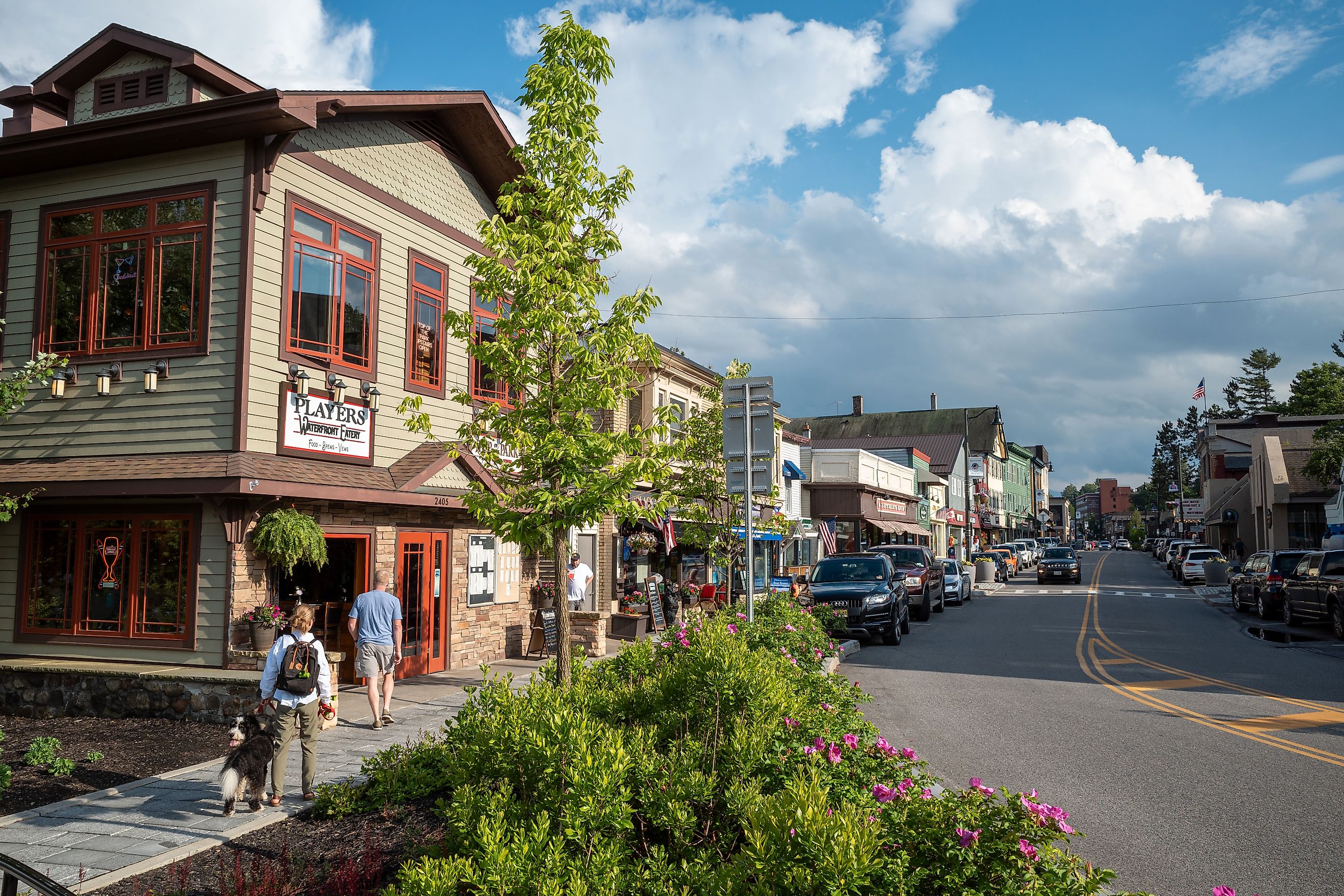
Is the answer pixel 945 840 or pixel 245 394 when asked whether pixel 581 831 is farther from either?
pixel 245 394

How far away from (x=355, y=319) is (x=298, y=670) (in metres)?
A: 7.06

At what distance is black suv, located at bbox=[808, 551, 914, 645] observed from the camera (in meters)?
18.8

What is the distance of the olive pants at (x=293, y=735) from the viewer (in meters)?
7.14

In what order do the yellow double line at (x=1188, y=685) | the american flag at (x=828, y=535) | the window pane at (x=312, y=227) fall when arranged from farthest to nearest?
the american flag at (x=828, y=535)
the window pane at (x=312, y=227)
the yellow double line at (x=1188, y=685)

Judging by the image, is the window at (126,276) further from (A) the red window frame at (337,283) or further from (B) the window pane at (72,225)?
(A) the red window frame at (337,283)

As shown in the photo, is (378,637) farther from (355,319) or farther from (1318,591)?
(1318,591)

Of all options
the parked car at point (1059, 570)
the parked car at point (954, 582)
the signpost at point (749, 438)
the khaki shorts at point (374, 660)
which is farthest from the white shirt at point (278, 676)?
the parked car at point (1059, 570)

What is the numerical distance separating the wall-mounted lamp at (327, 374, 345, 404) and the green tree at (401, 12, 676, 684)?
4405 millimetres

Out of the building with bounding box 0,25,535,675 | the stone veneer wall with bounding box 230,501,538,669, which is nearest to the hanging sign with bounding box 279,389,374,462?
the building with bounding box 0,25,535,675

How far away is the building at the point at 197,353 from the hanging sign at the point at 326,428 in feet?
0.10

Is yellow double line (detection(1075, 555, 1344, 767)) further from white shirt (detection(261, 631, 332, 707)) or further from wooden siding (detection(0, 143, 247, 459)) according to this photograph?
wooden siding (detection(0, 143, 247, 459))

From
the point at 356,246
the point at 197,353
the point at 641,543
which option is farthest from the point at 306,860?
the point at 641,543

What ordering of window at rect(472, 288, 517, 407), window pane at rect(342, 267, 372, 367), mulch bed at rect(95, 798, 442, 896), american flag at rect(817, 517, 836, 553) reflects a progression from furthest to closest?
american flag at rect(817, 517, 836, 553) → window at rect(472, 288, 517, 407) → window pane at rect(342, 267, 372, 367) → mulch bed at rect(95, 798, 442, 896)

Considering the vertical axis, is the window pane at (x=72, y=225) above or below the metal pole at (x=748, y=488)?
above
